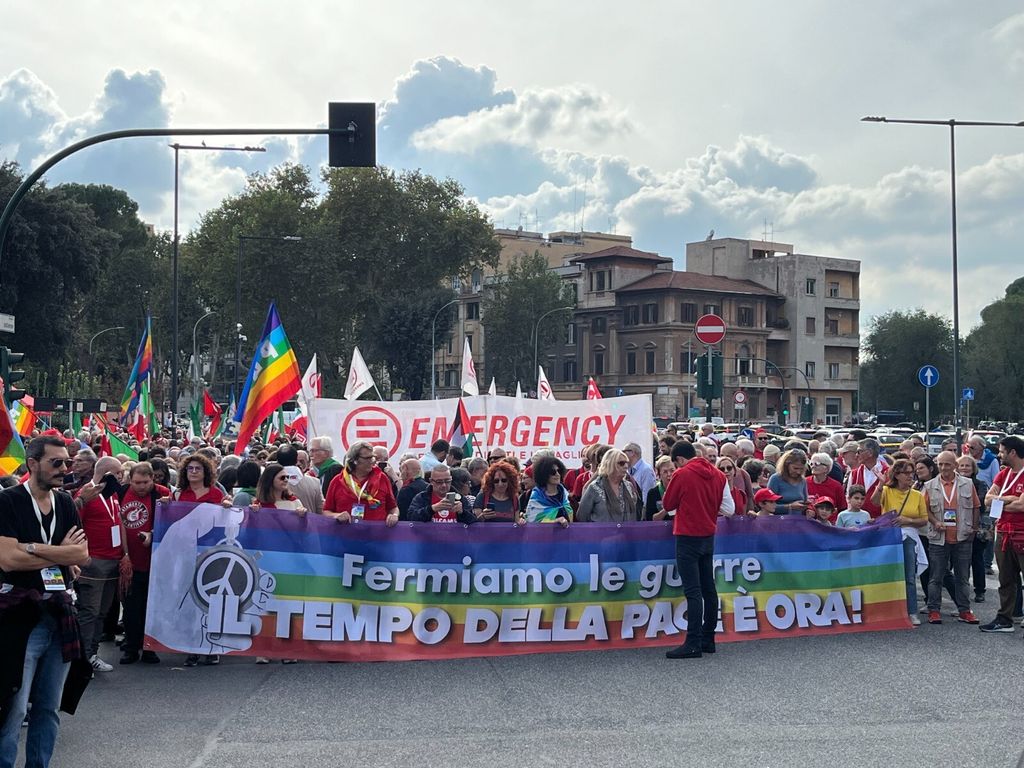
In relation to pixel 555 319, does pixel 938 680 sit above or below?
below

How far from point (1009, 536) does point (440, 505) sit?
194 inches

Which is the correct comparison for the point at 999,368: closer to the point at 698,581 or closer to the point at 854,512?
the point at 854,512

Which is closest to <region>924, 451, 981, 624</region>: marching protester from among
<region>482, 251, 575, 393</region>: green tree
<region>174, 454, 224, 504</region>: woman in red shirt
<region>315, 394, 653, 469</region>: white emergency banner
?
<region>315, 394, 653, 469</region>: white emergency banner

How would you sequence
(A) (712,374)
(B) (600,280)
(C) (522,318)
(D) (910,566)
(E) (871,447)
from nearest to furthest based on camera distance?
1. (D) (910,566)
2. (E) (871,447)
3. (A) (712,374)
4. (C) (522,318)
5. (B) (600,280)

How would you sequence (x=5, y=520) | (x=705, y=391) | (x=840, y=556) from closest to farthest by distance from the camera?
(x=5, y=520) → (x=840, y=556) → (x=705, y=391)

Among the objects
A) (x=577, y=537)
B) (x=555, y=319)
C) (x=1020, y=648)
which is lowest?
(x=1020, y=648)

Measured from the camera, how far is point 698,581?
34.0 feet

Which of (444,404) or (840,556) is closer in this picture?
(840,556)

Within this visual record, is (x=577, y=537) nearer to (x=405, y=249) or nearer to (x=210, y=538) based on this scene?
(x=210, y=538)

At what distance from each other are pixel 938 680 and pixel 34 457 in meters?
6.22

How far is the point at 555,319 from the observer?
9481 cm

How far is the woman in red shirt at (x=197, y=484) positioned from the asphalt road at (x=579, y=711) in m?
1.28

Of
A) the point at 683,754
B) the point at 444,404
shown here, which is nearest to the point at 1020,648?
the point at 683,754

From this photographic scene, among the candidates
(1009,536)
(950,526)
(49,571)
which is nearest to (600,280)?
(950,526)
